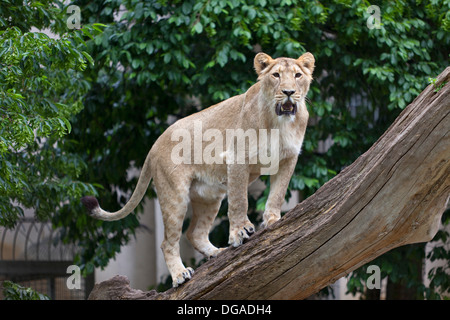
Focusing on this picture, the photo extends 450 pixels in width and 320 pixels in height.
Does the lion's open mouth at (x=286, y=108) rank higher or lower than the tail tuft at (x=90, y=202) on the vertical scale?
higher

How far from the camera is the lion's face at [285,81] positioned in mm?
4590

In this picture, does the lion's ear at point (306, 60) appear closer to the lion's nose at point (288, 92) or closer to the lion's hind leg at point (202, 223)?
the lion's nose at point (288, 92)

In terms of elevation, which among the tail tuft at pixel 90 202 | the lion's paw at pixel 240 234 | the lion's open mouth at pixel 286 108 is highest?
the lion's open mouth at pixel 286 108

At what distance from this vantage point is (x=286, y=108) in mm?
4617

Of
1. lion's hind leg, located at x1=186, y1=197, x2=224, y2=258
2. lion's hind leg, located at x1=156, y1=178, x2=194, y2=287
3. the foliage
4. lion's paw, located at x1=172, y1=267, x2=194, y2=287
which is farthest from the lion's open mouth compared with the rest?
the foliage

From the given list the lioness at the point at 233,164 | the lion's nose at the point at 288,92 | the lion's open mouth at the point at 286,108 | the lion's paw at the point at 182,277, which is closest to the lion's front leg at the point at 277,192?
the lioness at the point at 233,164

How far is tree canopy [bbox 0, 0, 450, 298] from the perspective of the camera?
6.71 m

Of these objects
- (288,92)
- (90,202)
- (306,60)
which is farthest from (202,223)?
(306,60)

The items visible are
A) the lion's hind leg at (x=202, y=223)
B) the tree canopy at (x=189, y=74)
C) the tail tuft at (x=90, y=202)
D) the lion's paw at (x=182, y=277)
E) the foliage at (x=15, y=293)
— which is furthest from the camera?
the tree canopy at (x=189, y=74)

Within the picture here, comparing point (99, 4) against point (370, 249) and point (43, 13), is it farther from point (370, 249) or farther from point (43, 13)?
point (370, 249)

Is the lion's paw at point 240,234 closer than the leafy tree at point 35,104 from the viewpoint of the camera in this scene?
Yes

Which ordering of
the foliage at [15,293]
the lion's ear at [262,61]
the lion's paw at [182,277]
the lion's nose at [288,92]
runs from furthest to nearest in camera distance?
the foliage at [15,293]
the lion's paw at [182,277]
the lion's ear at [262,61]
the lion's nose at [288,92]

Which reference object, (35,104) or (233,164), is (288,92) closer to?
(233,164)

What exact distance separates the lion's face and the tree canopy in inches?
73.0
